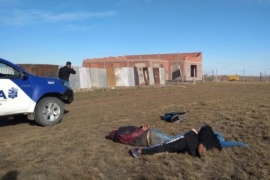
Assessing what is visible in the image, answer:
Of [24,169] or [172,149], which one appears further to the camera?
[172,149]

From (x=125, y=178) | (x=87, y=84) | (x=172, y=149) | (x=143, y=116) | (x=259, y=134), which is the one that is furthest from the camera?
(x=87, y=84)

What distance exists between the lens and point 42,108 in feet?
30.7

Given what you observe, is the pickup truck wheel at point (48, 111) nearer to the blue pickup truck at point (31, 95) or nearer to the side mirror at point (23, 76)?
the blue pickup truck at point (31, 95)

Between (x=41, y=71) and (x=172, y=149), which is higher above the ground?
(x=41, y=71)

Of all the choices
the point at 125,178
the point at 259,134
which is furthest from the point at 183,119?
the point at 125,178

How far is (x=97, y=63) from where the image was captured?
174 feet

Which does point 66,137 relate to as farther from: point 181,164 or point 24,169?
point 181,164

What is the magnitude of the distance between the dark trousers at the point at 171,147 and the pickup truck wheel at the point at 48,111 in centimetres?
426

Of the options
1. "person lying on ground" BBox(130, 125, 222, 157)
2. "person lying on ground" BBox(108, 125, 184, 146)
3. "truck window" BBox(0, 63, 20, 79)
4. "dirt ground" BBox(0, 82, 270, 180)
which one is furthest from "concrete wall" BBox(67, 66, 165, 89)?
"person lying on ground" BBox(130, 125, 222, 157)

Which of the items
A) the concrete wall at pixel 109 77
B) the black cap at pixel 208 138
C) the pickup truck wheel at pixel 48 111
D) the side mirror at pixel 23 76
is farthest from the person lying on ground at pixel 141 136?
the concrete wall at pixel 109 77

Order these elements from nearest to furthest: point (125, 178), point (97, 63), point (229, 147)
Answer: point (125, 178) → point (229, 147) → point (97, 63)

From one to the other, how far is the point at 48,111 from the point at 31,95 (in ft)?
2.33

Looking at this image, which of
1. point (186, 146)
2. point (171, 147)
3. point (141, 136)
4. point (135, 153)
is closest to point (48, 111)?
point (141, 136)

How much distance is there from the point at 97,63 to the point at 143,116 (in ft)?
142
